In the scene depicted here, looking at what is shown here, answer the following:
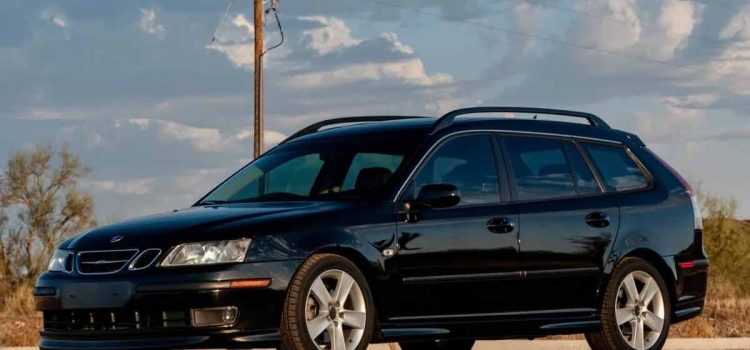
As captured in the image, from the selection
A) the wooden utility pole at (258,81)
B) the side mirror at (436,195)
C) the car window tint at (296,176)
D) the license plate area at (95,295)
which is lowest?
the license plate area at (95,295)

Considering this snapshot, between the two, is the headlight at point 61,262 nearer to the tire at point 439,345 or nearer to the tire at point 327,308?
the tire at point 327,308

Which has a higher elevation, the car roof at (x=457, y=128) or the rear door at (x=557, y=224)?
the car roof at (x=457, y=128)

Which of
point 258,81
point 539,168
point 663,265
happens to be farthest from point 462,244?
point 258,81

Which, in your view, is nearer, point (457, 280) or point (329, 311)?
point (329, 311)

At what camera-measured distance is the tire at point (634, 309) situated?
449 inches

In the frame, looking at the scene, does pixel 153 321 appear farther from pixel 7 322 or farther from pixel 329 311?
pixel 7 322

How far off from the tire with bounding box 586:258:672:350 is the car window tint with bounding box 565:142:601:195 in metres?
0.61

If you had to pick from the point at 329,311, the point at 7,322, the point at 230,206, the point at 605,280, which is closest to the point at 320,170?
the point at 230,206

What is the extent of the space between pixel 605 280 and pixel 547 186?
84cm

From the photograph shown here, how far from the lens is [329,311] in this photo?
937 centimetres

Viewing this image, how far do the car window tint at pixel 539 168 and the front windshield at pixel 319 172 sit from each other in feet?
3.21

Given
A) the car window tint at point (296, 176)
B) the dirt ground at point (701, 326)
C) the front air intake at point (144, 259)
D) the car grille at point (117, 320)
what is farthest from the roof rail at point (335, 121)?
the dirt ground at point (701, 326)

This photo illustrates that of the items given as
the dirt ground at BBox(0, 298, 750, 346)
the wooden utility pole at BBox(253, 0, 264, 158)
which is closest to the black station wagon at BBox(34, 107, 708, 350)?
the dirt ground at BBox(0, 298, 750, 346)

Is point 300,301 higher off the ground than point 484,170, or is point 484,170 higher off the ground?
point 484,170
